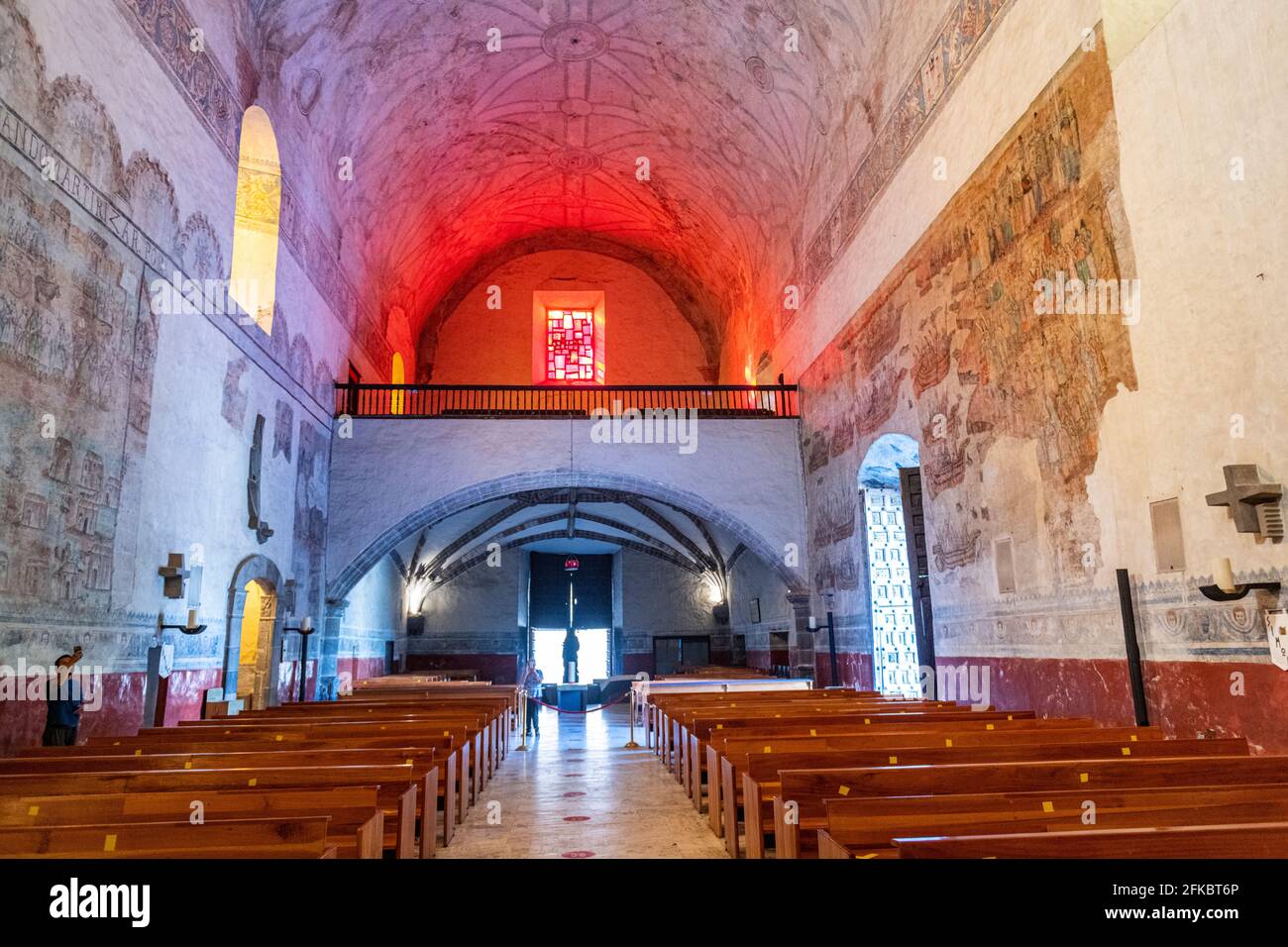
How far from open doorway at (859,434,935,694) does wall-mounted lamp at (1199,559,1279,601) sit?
5.88 metres

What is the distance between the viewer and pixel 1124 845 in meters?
2.30

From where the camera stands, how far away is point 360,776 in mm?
4570

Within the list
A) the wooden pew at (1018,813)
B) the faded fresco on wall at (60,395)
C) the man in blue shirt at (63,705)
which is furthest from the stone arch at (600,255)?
the wooden pew at (1018,813)

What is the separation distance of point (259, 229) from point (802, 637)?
10765 millimetres

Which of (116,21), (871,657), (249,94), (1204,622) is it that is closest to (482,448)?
(249,94)

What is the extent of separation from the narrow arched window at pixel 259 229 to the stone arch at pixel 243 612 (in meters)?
3.34

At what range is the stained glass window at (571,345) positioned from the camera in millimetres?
22688

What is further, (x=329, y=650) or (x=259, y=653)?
(x=329, y=650)

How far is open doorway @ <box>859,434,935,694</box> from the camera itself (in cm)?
1189

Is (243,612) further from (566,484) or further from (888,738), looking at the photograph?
(888,738)

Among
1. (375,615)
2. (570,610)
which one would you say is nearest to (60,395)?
(375,615)

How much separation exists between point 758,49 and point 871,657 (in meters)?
9.33

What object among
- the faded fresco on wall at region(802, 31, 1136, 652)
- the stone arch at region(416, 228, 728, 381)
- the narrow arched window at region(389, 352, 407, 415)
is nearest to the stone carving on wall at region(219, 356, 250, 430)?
the narrow arched window at region(389, 352, 407, 415)

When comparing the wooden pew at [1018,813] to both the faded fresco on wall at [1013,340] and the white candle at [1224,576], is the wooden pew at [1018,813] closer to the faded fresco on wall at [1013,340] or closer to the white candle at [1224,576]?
the white candle at [1224,576]
